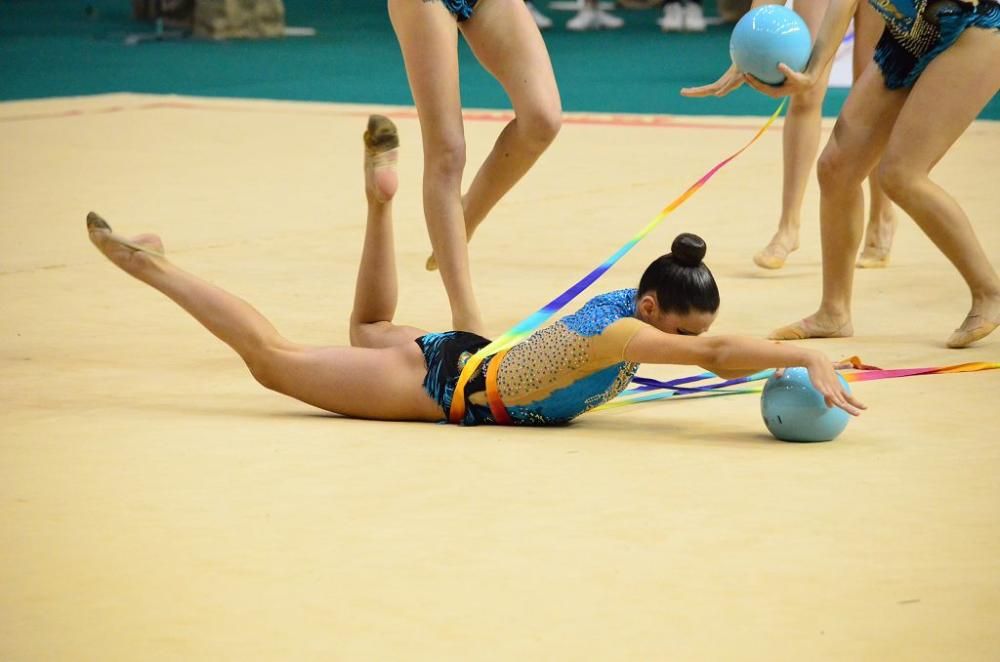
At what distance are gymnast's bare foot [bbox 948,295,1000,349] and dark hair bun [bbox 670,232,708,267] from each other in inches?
57.7

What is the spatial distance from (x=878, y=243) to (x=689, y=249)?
2.84 meters

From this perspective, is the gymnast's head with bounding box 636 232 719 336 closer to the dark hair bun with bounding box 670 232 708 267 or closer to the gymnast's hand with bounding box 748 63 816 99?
the dark hair bun with bounding box 670 232 708 267

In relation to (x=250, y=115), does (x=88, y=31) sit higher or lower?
lower

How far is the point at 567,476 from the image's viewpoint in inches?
139

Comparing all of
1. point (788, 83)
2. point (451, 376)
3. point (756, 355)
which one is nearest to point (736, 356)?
point (756, 355)

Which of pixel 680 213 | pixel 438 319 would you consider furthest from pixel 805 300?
pixel 680 213

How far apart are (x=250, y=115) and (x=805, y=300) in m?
6.49

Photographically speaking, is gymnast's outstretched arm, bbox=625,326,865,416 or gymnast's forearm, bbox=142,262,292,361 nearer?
gymnast's outstretched arm, bbox=625,326,865,416

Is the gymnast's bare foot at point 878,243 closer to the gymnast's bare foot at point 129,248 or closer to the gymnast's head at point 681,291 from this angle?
the gymnast's head at point 681,291

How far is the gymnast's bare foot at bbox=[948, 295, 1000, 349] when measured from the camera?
16.0 ft

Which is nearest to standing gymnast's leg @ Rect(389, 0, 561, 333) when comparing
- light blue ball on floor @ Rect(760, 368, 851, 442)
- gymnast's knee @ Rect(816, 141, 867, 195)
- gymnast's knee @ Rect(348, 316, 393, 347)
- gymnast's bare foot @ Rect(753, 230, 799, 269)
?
gymnast's knee @ Rect(348, 316, 393, 347)

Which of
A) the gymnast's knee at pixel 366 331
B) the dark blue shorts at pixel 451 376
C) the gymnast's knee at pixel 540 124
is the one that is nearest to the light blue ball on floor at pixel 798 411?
the dark blue shorts at pixel 451 376

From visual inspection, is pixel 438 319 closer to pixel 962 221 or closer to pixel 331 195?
pixel 962 221

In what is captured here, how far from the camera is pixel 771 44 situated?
4785 millimetres
